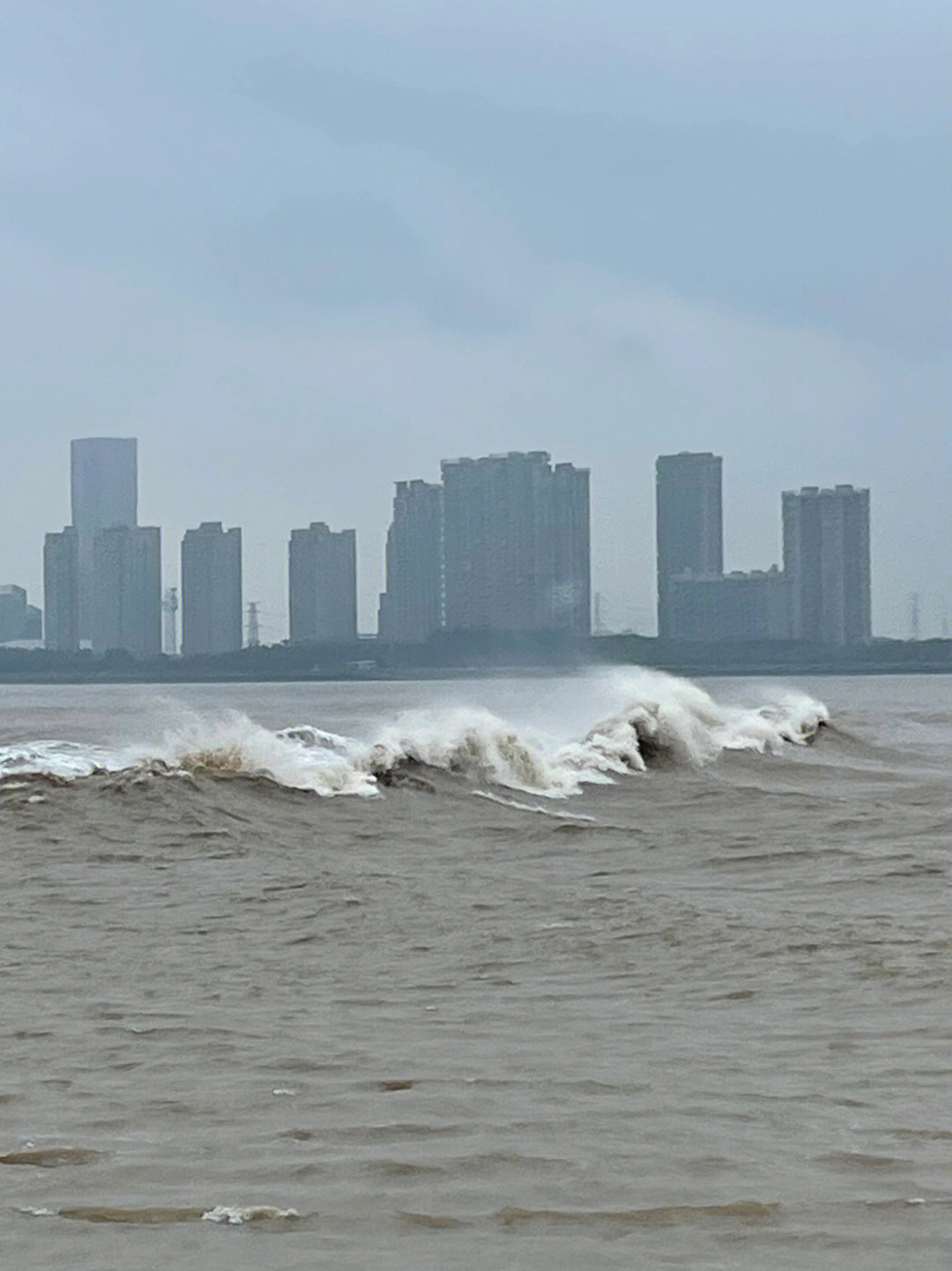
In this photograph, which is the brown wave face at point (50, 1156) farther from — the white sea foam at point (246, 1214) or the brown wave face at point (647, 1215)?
the brown wave face at point (647, 1215)

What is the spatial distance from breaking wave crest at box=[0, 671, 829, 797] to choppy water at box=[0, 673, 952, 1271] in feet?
8.27

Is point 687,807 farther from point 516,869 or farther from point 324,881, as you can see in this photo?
point 324,881

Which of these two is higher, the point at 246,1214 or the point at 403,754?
the point at 246,1214

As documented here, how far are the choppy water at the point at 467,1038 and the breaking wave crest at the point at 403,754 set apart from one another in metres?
2.52

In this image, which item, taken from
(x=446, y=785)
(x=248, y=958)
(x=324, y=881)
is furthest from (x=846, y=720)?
(x=248, y=958)

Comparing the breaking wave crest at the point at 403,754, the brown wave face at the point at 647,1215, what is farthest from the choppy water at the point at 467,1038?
the breaking wave crest at the point at 403,754

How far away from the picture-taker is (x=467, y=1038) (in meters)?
7.43

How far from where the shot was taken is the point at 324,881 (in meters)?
12.9

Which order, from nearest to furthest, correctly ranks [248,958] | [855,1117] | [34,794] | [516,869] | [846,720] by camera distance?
1. [855,1117]
2. [248,958]
3. [516,869]
4. [34,794]
5. [846,720]

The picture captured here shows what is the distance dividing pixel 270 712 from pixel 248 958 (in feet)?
205

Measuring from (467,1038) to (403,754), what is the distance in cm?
1505

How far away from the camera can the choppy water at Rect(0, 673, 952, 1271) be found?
197 inches

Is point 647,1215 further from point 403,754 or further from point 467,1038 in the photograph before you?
point 403,754

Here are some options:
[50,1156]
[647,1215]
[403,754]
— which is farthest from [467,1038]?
[403,754]
